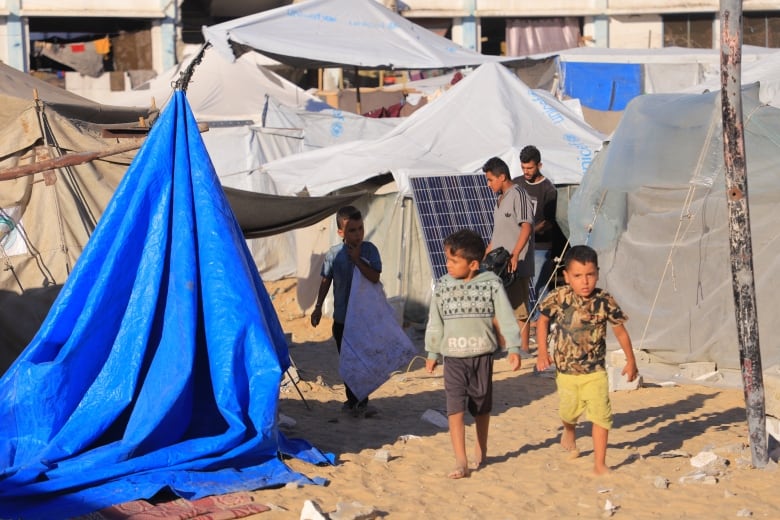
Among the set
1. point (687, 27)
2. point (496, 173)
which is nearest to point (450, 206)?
point (496, 173)

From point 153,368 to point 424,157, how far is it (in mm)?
6940

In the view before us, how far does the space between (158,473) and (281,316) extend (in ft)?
23.7

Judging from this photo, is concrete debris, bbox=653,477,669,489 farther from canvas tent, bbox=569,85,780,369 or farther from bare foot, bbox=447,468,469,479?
canvas tent, bbox=569,85,780,369

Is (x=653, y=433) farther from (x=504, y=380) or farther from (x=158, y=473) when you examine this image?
(x=158, y=473)

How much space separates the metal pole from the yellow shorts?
0.78m

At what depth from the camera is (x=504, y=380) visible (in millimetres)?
9008

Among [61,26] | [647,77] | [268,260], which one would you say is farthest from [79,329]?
[61,26]

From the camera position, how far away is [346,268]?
25.1 feet

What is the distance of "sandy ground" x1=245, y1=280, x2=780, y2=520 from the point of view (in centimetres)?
552

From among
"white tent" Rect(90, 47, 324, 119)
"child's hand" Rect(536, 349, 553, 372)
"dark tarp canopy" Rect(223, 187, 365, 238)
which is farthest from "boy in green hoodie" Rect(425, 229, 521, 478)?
"white tent" Rect(90, 47, 324, 119)

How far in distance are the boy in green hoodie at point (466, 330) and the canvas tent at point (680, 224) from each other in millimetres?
3360

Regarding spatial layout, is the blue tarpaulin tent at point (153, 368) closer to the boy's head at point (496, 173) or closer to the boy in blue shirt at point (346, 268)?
the boy in blue shirt at point (346, 268)

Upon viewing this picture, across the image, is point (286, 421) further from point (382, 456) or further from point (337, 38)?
point (337, 38)

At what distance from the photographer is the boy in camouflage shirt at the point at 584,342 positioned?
19.5ft
